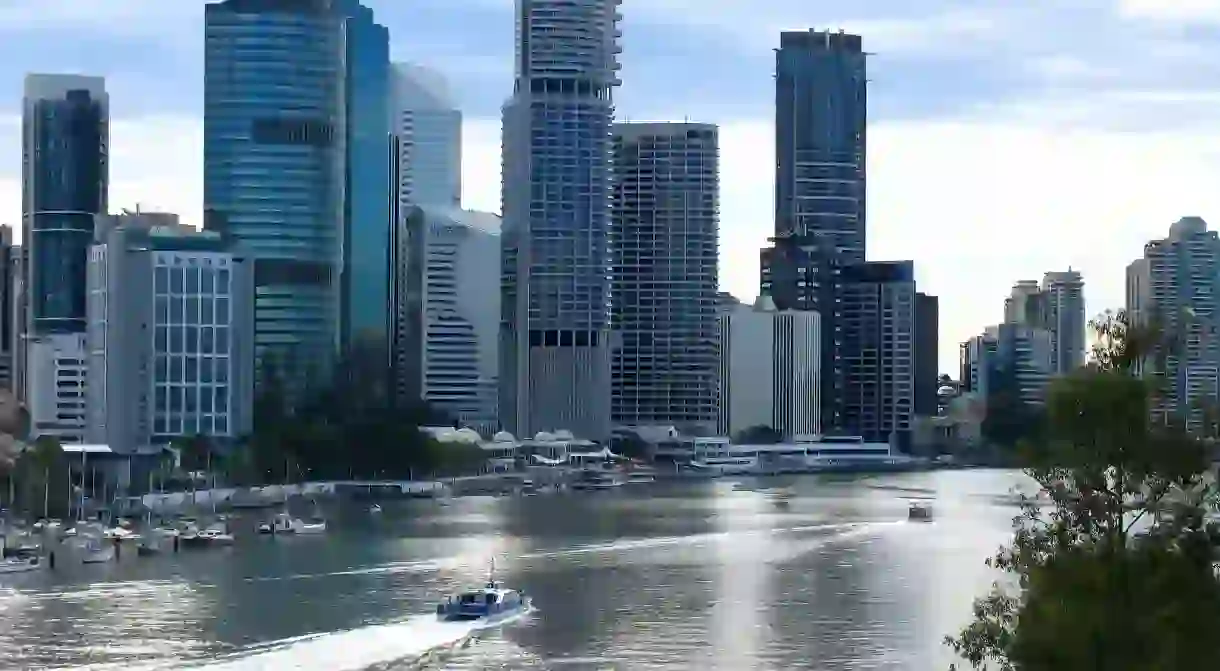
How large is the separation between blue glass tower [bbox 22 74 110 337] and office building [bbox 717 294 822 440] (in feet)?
97.0

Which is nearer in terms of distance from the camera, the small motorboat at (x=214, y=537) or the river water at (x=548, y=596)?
→ the river water at (x=548, y=596)

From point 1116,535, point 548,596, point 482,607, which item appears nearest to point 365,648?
point 482,607

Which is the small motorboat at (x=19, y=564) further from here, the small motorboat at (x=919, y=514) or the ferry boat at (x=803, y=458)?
A: the ferry boat at (x=803, y=458)

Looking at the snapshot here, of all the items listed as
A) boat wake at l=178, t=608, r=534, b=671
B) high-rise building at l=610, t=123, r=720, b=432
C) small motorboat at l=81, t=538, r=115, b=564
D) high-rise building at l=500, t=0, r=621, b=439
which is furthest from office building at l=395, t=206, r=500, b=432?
boat wake at l=178, t=608, r=534, b=671

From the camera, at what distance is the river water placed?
21156 mm

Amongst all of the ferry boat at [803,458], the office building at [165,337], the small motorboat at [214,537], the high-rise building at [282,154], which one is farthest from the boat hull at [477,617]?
the ferry boat at [803,458]

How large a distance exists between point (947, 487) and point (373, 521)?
2716 centimetres

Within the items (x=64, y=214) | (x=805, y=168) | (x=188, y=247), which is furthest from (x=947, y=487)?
(x=805, y=168)

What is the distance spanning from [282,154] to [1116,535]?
210 feet

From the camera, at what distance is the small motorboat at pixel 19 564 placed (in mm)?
31141

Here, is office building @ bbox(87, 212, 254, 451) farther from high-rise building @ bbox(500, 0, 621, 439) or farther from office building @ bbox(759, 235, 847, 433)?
office building @ bbox(759, 235, 847, 433)

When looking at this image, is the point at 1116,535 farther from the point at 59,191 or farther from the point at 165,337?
the point at 59,191

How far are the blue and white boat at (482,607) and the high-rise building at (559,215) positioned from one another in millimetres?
60297

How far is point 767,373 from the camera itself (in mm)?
97750
